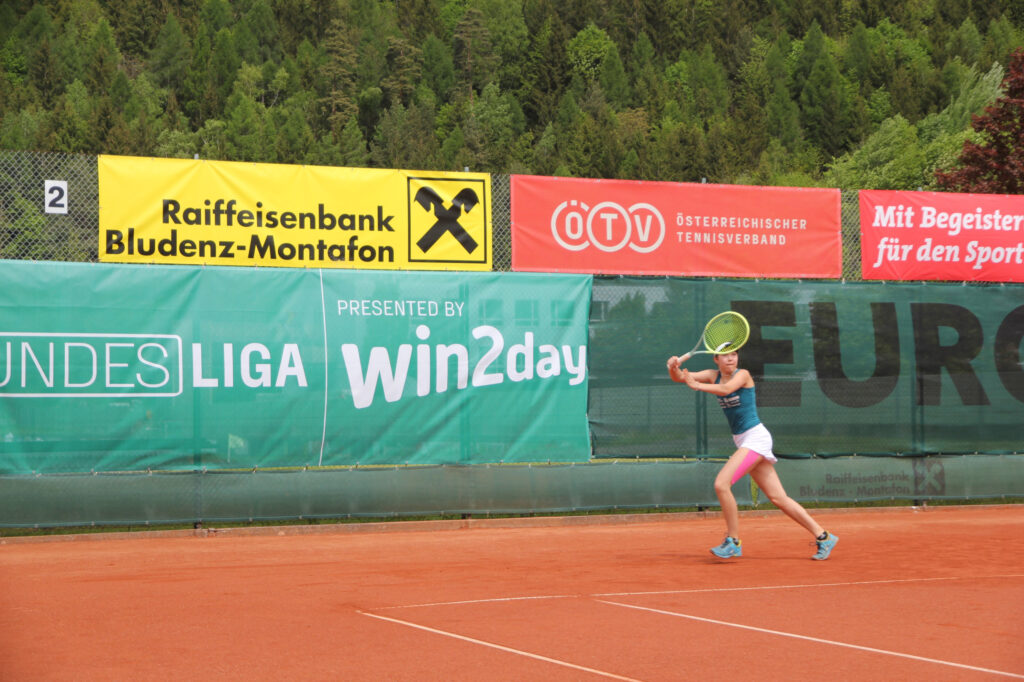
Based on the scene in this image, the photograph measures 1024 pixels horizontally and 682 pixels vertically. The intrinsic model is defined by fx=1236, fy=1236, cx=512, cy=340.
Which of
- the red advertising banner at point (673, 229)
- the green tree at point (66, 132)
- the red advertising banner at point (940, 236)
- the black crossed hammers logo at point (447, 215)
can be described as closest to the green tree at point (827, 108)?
the green tree at point (66, 132)

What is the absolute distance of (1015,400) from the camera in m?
14.9

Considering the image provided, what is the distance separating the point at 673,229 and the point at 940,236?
355 cm

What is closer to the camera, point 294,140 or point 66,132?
point 66,132

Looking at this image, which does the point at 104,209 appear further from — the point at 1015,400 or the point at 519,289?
the point at 1015,400

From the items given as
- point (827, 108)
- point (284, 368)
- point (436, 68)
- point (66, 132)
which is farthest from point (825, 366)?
point (436, 68)

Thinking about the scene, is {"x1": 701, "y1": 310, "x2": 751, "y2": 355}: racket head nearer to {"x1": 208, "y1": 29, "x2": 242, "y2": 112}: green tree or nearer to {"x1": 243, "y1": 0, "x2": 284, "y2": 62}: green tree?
{"x1": 208, "y1": 29, "x2": 242, "y2": 112}: green tree

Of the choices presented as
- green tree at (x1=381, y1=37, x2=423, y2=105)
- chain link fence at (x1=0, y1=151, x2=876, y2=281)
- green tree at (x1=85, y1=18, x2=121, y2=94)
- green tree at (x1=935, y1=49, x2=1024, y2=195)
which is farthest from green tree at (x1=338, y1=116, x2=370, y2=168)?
chain link fence at (x1=0, y1=151, x2=876, y2=281)

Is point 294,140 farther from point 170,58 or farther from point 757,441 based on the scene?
point 757,441

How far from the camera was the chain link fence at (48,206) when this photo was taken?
38.7 feet

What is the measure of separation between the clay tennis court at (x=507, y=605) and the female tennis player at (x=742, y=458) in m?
0.25

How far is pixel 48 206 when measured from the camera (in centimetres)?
1179

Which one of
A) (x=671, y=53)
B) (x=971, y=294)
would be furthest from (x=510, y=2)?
(x=971, y=294)

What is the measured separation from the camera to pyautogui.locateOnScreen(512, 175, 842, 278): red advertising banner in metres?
13.4

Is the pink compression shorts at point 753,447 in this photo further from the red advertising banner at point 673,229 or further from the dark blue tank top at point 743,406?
the red advertising banner at point 673,229
